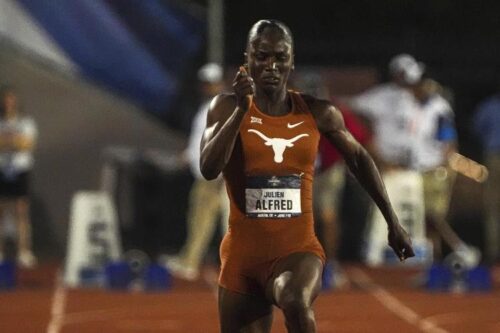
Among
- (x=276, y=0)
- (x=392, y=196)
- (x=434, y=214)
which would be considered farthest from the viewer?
(x=276, y=0)

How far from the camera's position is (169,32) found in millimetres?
17703

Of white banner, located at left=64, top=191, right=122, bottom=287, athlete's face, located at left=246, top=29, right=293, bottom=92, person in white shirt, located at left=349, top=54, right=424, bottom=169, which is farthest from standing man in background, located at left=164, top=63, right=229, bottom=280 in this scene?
athlete's face, located at left=246, top=29, right=293, bottom=92

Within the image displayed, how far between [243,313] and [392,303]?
7.04 meters

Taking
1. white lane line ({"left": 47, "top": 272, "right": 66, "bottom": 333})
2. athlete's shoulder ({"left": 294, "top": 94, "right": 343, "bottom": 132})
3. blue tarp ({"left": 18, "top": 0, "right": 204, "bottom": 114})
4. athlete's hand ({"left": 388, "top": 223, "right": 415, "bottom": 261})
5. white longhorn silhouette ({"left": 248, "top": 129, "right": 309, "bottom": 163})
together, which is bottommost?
white lane line ({"left": 47, "top": 272, "right": 66, "bottom": 333})

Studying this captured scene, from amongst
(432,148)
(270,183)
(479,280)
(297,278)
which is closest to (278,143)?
(270,183)

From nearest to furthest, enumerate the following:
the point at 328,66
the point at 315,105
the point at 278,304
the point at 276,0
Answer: the point at 278,304
the point at 315,105
the point at 328,66
the point at 276,0

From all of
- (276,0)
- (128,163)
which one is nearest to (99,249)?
(128,163)

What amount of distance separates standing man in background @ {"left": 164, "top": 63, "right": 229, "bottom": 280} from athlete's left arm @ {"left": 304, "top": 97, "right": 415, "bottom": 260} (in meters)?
7.87

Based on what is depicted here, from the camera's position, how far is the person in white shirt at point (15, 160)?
54.4 feet

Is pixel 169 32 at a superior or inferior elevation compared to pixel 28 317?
superior

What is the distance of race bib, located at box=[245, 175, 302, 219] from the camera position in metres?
6.93

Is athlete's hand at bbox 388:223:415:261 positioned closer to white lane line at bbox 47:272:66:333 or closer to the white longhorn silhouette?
the white longhorn silhouette

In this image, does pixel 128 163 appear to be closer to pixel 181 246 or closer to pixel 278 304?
pixel 181 246

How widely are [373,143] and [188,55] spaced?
107 inches
